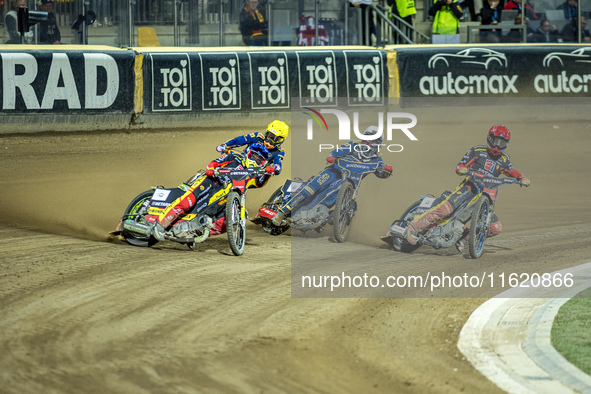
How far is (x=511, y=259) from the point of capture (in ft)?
35.2

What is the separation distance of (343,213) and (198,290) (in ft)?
11.8

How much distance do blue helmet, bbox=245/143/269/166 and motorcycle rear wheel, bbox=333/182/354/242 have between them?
3.98ft

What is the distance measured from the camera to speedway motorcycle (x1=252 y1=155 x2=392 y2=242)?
11.8m

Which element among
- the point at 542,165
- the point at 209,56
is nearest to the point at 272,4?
the point at 209,56

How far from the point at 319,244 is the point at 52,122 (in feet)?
19.0

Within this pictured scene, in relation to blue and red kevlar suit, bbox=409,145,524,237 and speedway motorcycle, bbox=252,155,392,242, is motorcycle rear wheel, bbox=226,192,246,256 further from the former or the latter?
blue and red kevlar suit, bbox=409,145,524,237

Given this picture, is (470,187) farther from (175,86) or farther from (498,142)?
(175,86)

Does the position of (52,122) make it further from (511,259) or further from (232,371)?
(232,371)

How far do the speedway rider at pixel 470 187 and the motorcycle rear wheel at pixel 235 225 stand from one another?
2.25 metres

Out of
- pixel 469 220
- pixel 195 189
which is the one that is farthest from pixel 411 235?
pixel 195 189

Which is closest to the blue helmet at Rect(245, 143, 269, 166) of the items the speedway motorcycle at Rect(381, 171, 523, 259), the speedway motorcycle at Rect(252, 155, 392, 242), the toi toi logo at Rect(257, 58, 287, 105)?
the speedway motorcycle at Rect(252, 155, 392, 242)

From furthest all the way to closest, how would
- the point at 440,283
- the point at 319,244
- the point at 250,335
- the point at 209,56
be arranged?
the point at 209,56, the point at 319,244, the point at 440,283, the point at 250,335

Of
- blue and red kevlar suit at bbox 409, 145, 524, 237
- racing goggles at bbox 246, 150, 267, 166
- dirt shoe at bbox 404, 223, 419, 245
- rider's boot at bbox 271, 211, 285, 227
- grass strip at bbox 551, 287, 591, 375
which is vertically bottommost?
grass strip at bbox 551, 287, 591, 375

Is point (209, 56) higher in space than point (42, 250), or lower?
higher
